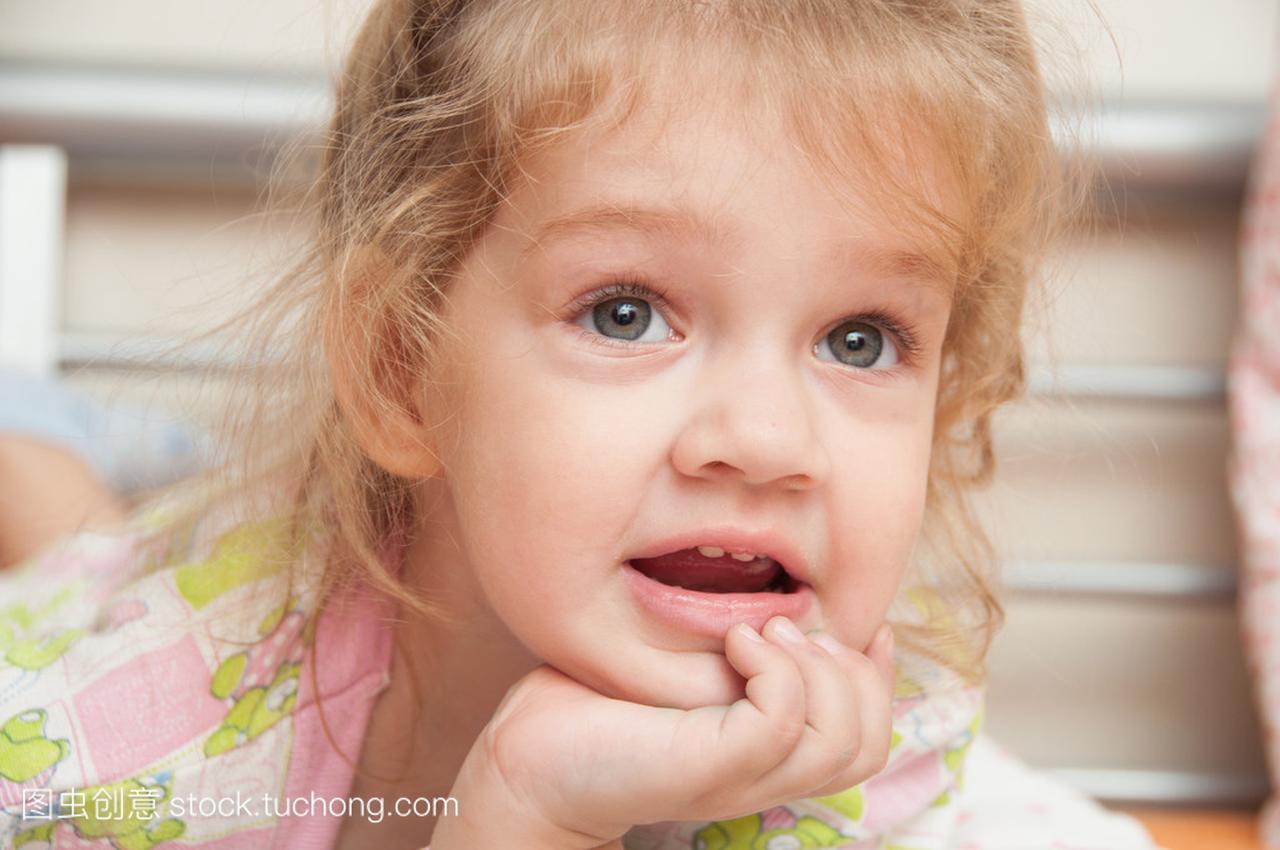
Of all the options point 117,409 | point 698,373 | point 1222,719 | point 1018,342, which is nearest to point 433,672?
point 698,373

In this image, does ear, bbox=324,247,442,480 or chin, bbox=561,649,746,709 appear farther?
ear, bbox=324,247,442,480

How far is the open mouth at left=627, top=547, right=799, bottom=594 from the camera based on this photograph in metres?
0.67

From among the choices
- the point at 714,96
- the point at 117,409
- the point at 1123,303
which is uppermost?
the point at 714,96

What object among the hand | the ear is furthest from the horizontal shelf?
the hand

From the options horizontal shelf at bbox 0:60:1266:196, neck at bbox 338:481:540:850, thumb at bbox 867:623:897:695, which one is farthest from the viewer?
horizontal shelf at bbox 0:60:1266:196

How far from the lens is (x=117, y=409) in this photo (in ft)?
5.17

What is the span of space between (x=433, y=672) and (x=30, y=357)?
925mm

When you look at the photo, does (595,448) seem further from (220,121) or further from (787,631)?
(220,121)

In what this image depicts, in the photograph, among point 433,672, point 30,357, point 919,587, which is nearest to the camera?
point 433,672

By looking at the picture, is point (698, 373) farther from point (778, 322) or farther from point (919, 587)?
point (919, 587)

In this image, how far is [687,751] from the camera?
2.04 ft

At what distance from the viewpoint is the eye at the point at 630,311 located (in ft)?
2.21

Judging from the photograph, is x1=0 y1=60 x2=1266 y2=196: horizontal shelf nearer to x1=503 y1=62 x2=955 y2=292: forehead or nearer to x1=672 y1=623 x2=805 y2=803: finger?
x1=503 y1=62 x2=955 y2=292: forehead

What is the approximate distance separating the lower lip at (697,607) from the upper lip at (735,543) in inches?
0.6
